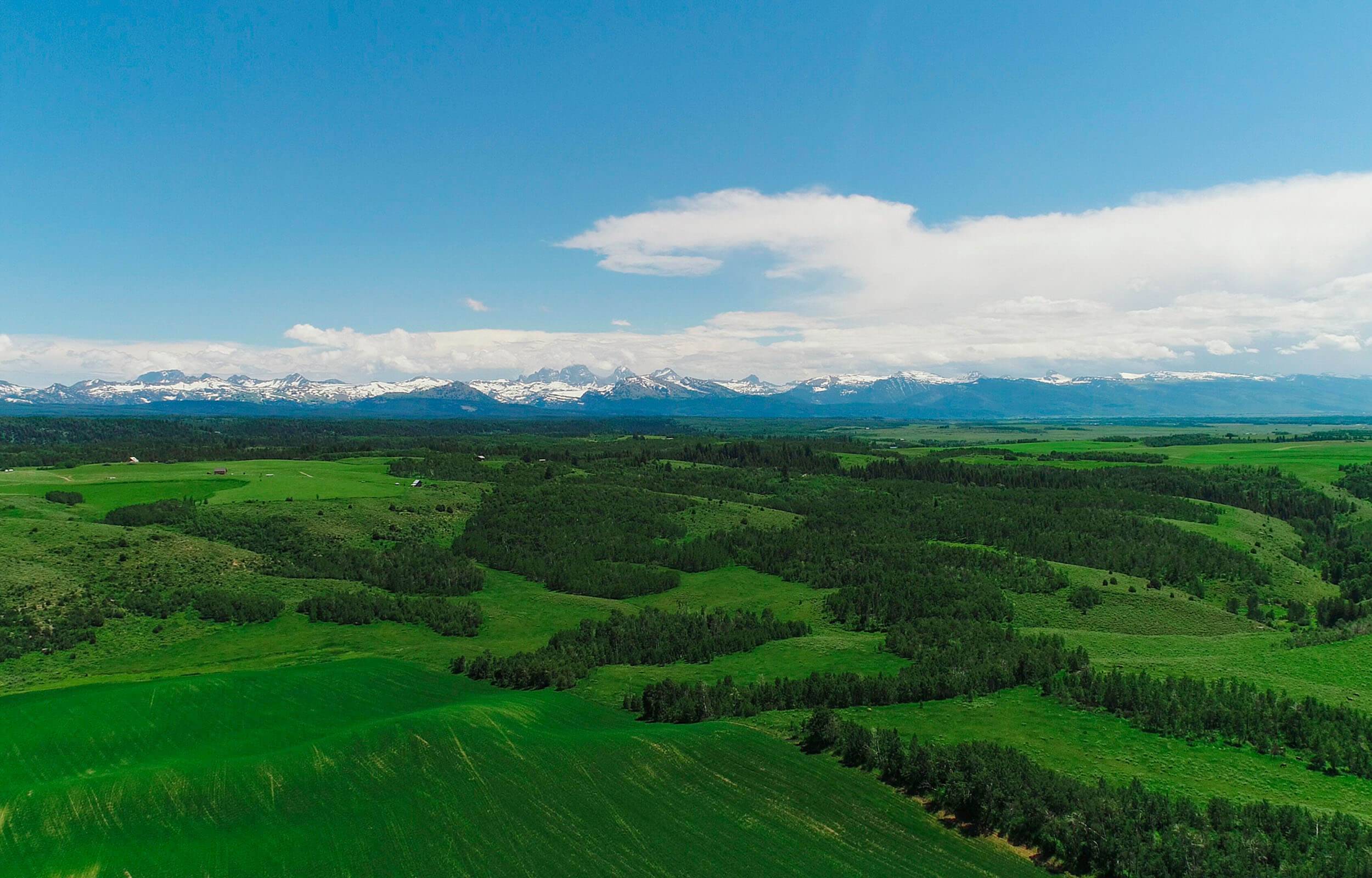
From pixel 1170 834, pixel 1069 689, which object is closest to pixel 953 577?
pixel 1069 689

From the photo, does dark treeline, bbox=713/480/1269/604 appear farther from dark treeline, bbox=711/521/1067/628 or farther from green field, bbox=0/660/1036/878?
green field, bbox=0/660/1036/878

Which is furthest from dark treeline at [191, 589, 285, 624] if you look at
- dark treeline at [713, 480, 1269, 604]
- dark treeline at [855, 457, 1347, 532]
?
dark treeline at [855, 457, 1347, 532]

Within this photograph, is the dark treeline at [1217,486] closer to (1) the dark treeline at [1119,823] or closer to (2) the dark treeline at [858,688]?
(2) the dark treeline at [858,688]

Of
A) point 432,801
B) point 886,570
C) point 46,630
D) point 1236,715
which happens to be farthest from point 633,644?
point 46,630

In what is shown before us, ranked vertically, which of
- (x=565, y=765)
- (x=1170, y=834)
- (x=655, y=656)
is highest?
(x=1170, y=834)

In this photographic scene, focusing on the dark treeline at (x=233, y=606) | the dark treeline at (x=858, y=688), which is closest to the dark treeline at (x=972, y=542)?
the dark treeline at (x=858, y=688)

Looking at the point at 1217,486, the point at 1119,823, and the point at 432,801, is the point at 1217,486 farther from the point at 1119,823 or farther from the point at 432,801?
the point at 432,801

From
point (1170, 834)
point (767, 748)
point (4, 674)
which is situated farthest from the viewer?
point (4, 674)

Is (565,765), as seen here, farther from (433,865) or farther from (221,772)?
(221,772)
